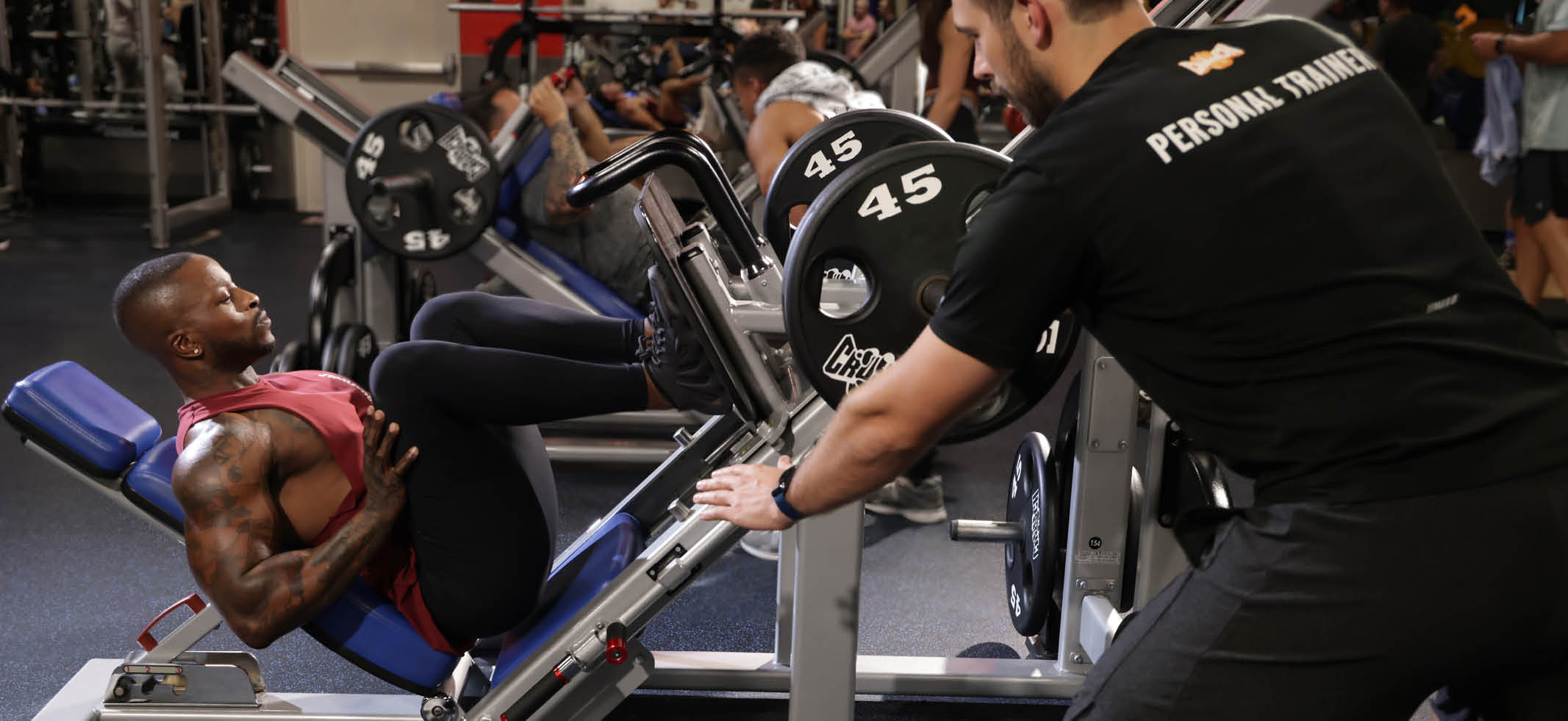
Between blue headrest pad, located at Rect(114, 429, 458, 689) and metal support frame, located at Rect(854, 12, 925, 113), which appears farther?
metal support frame, located at Rect(854, 12, 925, 113)

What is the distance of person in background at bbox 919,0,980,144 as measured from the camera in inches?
162

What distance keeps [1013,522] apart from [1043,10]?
4.05 ft

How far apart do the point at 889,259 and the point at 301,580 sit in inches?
33.3

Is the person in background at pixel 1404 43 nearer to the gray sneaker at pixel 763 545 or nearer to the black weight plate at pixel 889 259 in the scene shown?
the gray sneaker at pixel 763 545

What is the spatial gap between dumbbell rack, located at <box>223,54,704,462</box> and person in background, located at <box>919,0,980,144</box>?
1.37 m

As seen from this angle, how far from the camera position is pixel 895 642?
242 centimetres

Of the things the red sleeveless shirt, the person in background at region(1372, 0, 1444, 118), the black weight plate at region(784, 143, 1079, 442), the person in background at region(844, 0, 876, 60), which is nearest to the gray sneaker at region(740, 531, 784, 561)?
the red sleeveless shirt

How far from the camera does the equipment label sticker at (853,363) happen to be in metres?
1.35

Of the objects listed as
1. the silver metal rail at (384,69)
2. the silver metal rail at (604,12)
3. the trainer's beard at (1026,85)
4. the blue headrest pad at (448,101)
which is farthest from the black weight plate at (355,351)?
the silver metal rail at (384,69)

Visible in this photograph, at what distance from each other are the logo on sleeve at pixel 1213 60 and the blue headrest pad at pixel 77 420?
1487 mm

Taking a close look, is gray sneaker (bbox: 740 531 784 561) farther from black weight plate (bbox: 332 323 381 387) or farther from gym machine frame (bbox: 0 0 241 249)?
gym machine frame (bbox: 0 0 241 249)

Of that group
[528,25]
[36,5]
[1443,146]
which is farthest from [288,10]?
[1443,146]

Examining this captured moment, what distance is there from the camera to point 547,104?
11.1 feet

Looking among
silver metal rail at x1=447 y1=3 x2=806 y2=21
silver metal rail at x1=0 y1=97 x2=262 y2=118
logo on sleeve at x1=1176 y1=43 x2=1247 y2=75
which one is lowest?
silver metal rail at x1=0 y1=97 x2=262 y2=118
